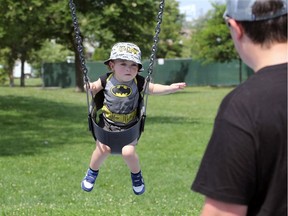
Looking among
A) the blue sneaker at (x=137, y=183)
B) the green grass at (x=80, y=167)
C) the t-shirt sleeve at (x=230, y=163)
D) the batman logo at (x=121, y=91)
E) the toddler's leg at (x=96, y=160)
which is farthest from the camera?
the green grass at (x=80, y=167)

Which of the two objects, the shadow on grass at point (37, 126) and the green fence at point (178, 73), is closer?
the shadow on grass at point (37, 126)

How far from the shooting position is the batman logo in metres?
4.75

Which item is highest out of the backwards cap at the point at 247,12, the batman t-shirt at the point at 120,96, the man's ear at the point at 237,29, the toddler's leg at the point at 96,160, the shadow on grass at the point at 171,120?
the backwards cap at the point at 247,12

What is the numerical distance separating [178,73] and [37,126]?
106 ft

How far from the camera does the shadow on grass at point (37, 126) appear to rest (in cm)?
A: 1393

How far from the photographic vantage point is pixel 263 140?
1920 mm

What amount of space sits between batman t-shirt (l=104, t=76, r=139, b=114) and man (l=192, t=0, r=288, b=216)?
2.73 metres

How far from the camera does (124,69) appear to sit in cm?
465

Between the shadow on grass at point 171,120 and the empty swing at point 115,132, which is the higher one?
the empty swing at point 115,132

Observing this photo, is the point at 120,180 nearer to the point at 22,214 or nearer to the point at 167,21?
the point at 22,214

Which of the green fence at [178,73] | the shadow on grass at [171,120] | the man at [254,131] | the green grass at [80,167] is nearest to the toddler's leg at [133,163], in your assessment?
the green grass at [80,167]

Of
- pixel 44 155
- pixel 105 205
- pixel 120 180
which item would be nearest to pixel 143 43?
pixel 44 155

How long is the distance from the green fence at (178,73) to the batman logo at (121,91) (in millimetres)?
40684

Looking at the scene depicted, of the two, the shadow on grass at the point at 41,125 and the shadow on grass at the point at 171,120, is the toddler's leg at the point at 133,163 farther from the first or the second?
the shadow on grass at the point at 171,120
